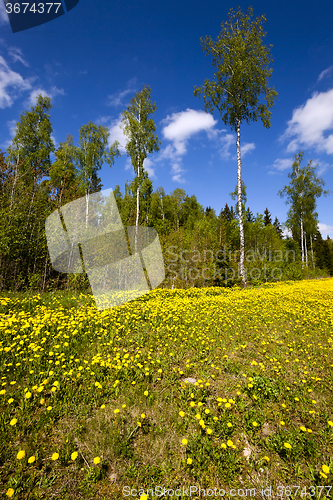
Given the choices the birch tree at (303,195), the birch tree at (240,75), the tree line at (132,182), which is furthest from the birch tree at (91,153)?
the birch tree at (303,195)

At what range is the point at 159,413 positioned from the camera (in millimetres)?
2691

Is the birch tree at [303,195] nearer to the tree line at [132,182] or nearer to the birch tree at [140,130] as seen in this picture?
the tree line at [132,182]

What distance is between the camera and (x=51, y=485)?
1.86 m

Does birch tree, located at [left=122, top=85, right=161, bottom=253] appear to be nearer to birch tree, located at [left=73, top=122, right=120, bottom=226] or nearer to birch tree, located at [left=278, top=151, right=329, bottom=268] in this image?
birch tree, located at [left=73, top=122, right=120, bottom=226]

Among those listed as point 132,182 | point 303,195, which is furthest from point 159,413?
point 303,195

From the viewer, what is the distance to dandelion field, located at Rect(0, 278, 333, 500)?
1977 mm

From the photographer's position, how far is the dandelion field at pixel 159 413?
1.98 m

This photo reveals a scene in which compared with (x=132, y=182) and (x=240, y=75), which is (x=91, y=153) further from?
(x=240, y=75)

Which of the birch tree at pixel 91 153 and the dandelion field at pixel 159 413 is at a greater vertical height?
the birch tree at pixel 91 153

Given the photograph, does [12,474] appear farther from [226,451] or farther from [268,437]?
[268,437]

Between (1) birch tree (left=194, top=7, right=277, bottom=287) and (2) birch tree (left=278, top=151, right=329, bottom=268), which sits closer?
(1) birch tree (left=194, top=7, right=277, bottom=287)

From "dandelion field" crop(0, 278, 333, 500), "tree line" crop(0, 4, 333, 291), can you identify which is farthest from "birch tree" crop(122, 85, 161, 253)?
"dandelion field" crop(0, 278, 333, 500)

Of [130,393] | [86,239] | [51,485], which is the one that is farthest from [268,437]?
[86,239]

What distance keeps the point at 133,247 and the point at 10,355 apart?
1158 cm
